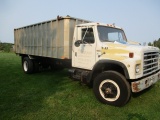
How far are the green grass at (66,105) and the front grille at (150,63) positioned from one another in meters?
0.98

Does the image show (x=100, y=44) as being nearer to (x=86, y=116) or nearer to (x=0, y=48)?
(x=86, y=116)

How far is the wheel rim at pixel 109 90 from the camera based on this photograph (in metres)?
5.54

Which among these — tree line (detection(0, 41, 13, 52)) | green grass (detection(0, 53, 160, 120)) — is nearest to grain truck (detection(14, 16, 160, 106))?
green grass (detection(0, 53, 160, 120))

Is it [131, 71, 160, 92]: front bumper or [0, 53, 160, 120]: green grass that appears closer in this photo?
[0, 53, 160, 120]: green grass

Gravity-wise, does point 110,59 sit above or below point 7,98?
above

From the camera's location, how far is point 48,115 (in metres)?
4.89

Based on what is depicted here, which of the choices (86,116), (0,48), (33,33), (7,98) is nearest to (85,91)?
(86,116)

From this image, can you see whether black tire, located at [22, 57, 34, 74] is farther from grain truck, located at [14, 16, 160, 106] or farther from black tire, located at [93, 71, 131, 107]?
black tire, located at [93, 71, 131, 107]

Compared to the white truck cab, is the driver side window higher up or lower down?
higher up

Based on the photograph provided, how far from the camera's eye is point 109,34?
6629 millimetres

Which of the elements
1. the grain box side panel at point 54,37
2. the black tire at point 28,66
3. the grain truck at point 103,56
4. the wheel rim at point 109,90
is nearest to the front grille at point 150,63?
the grain truck at point 103,56

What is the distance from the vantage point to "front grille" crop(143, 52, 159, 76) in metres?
5.61

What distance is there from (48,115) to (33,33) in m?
5.93

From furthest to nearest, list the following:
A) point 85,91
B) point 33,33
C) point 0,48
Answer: point 0,48 < point 33,33 < point 85,91
